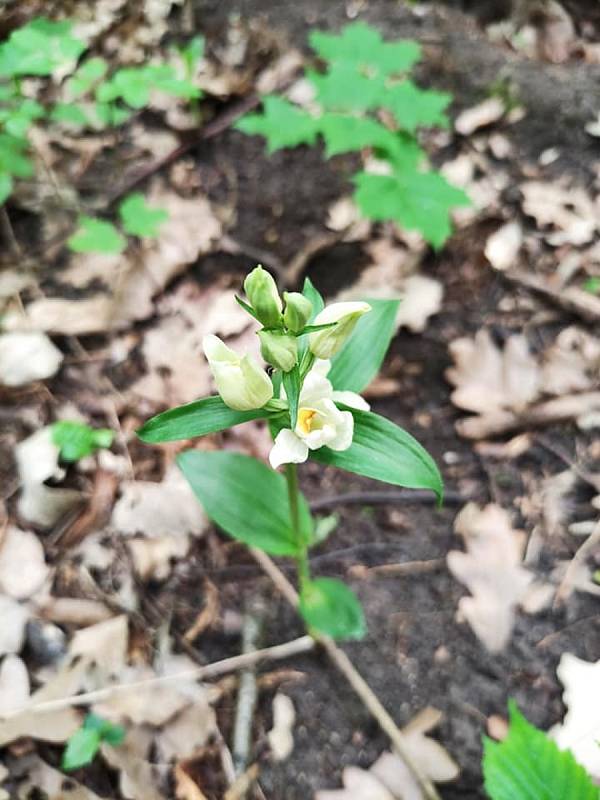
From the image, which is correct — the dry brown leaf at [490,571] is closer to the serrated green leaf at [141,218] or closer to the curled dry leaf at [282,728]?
the curled dry leaf at [282,728]

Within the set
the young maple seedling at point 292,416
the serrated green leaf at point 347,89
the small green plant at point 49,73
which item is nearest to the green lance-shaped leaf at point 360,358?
the young maple seedling at point 292,416

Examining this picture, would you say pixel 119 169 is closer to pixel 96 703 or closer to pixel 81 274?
pixel 81 274

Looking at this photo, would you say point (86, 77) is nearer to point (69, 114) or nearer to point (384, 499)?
point (69, 114)

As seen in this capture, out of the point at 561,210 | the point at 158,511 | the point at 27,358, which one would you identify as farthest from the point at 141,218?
the point at 561,210

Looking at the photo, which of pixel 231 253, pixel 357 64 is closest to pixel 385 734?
pixel 231 253

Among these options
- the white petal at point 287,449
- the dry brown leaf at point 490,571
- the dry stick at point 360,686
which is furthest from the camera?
the dry brown leaf at point 490,571
